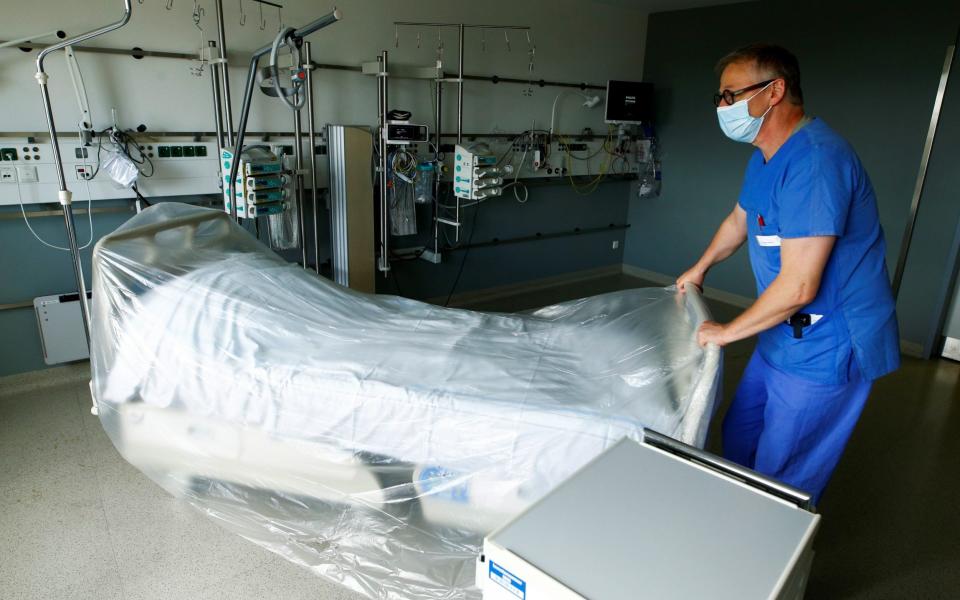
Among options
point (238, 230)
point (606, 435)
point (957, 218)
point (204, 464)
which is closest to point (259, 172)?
point (238, 230)

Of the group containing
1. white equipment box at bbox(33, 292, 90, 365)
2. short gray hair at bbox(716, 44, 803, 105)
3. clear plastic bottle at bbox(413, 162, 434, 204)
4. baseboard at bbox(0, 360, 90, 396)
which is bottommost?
baseboard at bbox(0, 360, 90, 396)

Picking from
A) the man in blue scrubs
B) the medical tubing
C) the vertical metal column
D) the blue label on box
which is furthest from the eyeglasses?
the vertical metal column

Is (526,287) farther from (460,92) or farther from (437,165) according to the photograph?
(460,92)

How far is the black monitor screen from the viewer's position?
4703mm

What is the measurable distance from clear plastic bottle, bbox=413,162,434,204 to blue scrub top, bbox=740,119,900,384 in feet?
8.13

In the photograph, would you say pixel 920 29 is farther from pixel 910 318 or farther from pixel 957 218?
pixel 910 318

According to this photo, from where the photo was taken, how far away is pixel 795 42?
4.21 m

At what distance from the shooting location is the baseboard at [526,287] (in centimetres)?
452

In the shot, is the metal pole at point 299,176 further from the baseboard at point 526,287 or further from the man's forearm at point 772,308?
the man's forearm at point 772,308

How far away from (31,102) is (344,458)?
7.93 feet

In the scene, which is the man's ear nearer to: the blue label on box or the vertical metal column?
the blue label on box

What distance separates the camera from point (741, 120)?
5.36 ft

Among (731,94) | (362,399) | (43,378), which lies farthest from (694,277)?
(43,378)

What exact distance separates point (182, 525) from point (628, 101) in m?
4.19
